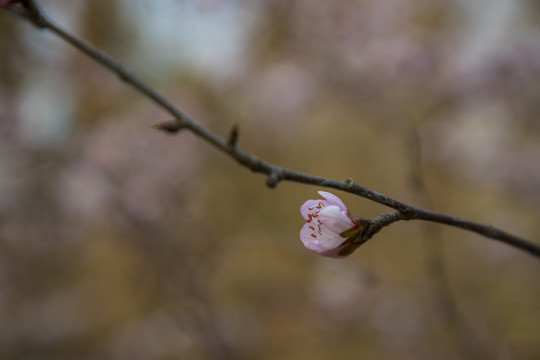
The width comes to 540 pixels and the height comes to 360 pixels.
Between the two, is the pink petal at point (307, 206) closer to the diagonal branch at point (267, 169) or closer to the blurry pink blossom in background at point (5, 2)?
the diagonal branch at point (267, 169)

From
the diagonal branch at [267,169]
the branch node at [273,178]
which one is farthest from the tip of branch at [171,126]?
the branch node at [273,178]

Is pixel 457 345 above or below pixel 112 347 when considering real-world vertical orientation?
above

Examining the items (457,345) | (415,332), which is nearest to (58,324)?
(415,332)

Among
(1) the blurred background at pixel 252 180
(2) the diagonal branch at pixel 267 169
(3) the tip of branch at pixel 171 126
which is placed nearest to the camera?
(2) the diagonal branch at pixel 267 169

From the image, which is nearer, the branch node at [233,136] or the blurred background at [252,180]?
the branch node at [233,136]

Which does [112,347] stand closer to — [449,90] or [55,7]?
[55,7]

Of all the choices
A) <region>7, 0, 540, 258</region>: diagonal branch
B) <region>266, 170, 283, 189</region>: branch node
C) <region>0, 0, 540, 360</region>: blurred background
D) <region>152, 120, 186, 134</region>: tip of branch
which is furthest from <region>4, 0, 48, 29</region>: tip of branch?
<region>0, 0, 540, 360</region>: blurred background

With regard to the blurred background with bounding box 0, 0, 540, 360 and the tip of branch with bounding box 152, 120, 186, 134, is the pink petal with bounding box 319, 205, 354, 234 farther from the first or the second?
the blurred background with bounding box 0, 0, 540, 360

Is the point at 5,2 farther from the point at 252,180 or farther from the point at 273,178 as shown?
the point at 252,180
